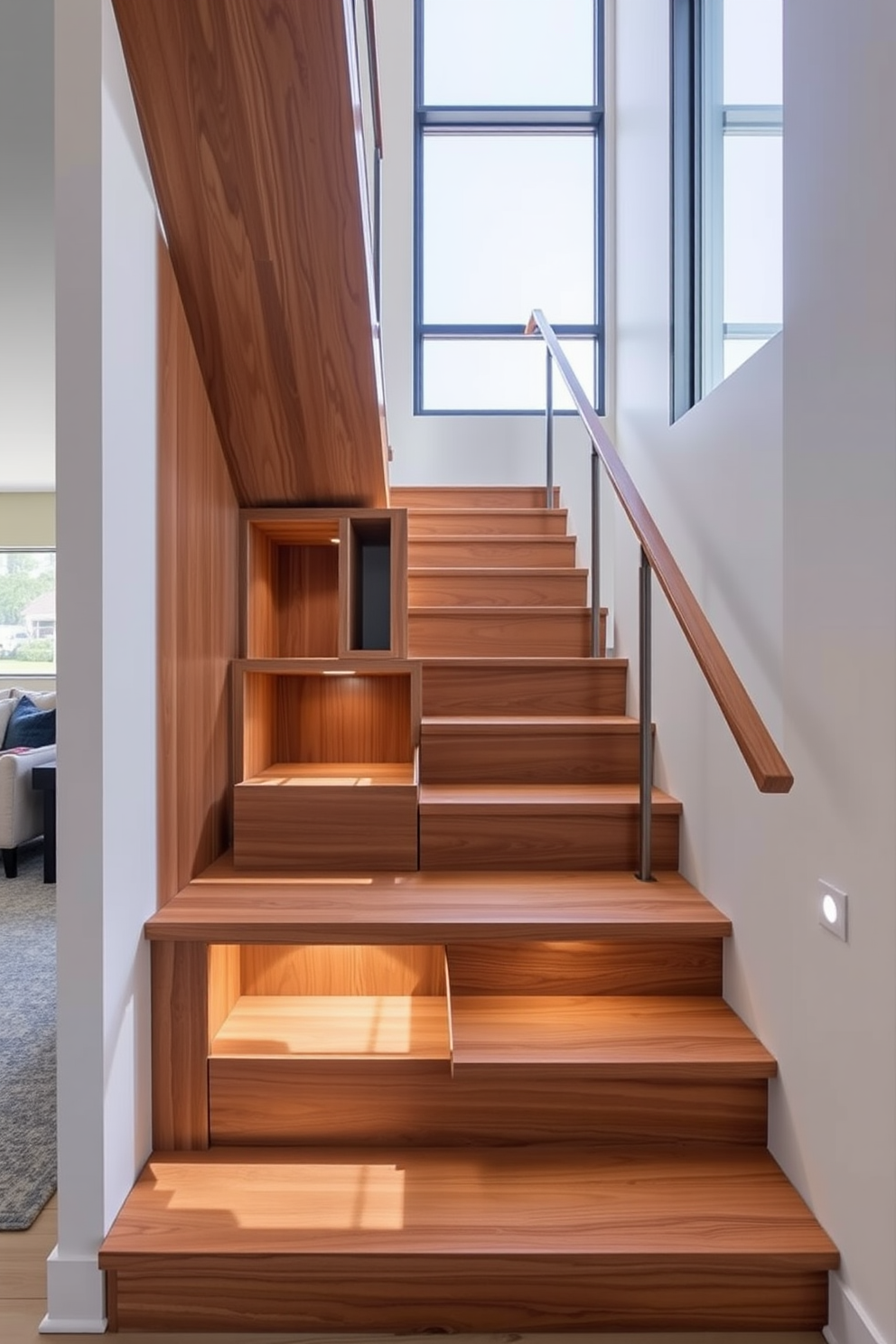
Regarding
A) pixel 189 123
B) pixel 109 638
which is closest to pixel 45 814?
pixel 109 638

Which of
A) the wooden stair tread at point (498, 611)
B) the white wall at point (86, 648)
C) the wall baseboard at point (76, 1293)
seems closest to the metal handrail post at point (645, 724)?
the wooden stair tread at point (498, 611)

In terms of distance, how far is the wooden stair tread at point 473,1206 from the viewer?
1457 mm

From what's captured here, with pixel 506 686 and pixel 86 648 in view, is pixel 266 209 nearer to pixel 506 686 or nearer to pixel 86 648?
pixel 86 648

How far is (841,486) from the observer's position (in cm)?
143

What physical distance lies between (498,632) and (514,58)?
3.45 metres

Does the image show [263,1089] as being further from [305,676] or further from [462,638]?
[462,638]

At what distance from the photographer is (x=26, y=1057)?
244 cm

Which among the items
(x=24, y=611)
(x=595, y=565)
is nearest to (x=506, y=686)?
(x=595, y=565)

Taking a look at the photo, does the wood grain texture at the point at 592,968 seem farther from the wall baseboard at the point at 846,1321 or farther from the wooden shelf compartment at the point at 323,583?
the wooden shelf compartment at the point at 323,583

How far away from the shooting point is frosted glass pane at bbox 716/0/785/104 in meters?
1.94

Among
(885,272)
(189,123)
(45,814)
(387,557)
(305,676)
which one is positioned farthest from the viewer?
(45,814)

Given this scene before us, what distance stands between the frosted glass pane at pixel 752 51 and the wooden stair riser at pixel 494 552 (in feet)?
5.24

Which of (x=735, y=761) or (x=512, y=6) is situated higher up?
(x=512, y=6)

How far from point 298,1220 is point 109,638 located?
112 centimetres
